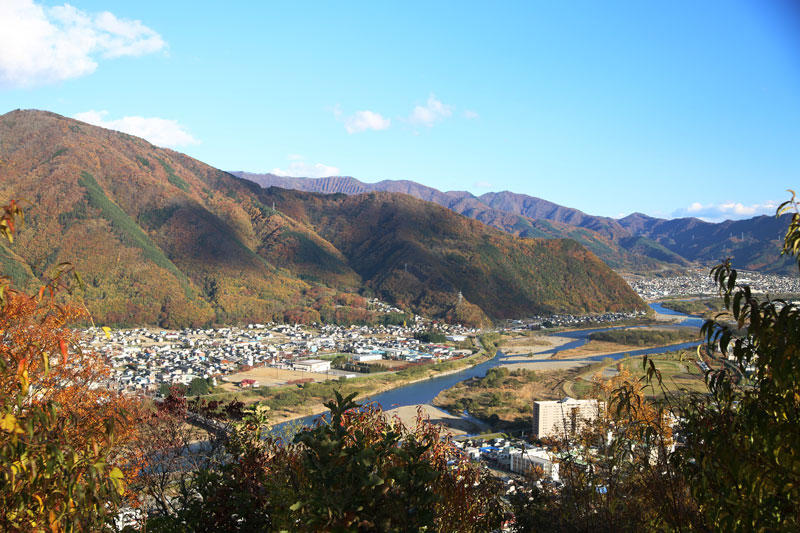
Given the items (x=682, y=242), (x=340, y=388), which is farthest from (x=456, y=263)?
(x=682, y=242)

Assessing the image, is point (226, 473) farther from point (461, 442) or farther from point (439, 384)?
point (439, 384)

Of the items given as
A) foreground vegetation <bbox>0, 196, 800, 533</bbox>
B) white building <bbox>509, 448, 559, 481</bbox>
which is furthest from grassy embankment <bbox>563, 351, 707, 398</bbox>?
foreground vegetation <bbox>0, 196, 800, 533</bbox>

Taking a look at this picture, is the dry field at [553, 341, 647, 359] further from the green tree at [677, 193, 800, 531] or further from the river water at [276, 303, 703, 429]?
the green tree at [677, 193, 800, 531]

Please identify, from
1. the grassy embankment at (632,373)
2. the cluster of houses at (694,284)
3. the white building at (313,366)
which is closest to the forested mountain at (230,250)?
the cluster of houses at (694,284)

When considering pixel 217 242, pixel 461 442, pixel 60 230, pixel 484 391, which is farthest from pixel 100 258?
pixel 461 442

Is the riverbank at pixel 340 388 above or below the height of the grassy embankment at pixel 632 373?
below

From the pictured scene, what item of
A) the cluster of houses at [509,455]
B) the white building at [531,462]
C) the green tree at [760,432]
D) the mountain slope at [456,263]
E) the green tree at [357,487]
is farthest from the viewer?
the mountain slope at [456,263]

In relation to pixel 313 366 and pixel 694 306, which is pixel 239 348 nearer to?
pixel 313 366

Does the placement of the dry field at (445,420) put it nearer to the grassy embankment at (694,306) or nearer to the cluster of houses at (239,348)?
the cluster of houses at (239,348)
